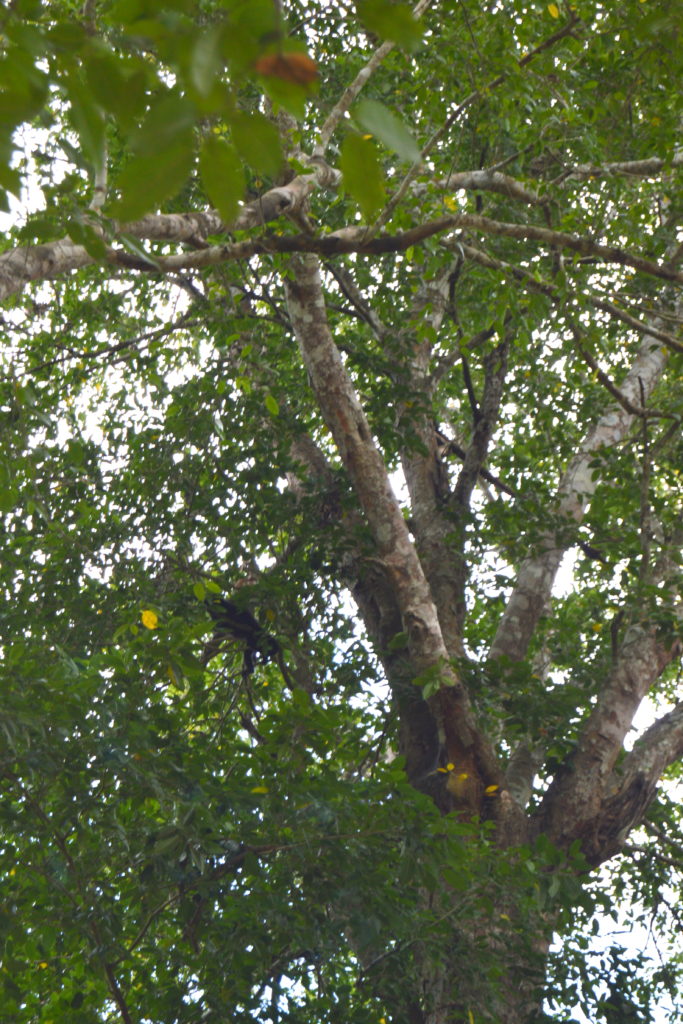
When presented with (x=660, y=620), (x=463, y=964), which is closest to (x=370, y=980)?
(x=463, y=964)

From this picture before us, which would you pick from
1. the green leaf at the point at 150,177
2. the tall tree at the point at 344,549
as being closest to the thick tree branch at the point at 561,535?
the tall tree at the point at 344,549

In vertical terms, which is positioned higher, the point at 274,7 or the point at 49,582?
the point at 49,582

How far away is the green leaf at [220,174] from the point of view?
1061mm

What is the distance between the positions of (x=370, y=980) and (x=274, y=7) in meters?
3.50

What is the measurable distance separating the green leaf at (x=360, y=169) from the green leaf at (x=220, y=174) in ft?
0.40

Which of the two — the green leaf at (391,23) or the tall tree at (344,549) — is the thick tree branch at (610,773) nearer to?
the tall tree at (344,549)

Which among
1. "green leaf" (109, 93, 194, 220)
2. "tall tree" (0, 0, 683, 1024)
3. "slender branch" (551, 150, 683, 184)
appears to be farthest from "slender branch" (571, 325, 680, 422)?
"green leaf" (109, 93, 194, 220)

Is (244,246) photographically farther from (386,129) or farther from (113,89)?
(386,129)

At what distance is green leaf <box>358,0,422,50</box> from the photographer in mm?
1035

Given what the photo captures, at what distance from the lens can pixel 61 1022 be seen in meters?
3.42

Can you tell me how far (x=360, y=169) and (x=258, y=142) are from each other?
4.6 inches

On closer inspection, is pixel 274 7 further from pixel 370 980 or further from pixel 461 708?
pixel 461 708

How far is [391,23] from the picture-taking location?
1037 millimetres

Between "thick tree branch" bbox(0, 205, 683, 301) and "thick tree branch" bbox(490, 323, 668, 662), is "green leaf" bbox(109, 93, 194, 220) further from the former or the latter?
"thick tree branch" bbox(490, 323, 668, 662)
